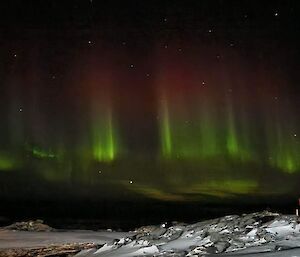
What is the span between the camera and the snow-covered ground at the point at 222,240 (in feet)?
23.8

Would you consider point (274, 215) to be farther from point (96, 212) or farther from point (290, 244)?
point (96, 212)

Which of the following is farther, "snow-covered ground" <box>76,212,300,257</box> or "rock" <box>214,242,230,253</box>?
"rock" <box>214,242,230,253</box>

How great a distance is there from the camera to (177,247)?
813 cm

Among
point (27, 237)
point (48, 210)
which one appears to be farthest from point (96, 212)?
point (27, 237)

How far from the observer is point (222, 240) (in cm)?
814

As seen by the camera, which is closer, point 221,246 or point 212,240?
point 221,246

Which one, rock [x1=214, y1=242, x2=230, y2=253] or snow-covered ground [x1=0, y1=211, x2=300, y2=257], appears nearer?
snow-covered ground [x1=0, y1=211, x2=300, y2=257]

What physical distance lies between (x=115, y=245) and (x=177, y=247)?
1.53 meters

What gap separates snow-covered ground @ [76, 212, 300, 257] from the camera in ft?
23.8

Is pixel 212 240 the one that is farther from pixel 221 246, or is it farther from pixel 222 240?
pixel 221 246

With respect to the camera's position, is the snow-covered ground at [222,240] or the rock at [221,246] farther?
the rock at [221,246]

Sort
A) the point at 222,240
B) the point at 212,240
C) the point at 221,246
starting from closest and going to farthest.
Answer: the point at 221,246
the point at 222,240
the point at 212,240

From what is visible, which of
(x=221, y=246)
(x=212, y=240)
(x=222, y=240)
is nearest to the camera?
(x=221, y=246)

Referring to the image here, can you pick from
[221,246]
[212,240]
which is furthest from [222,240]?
[221,246]
